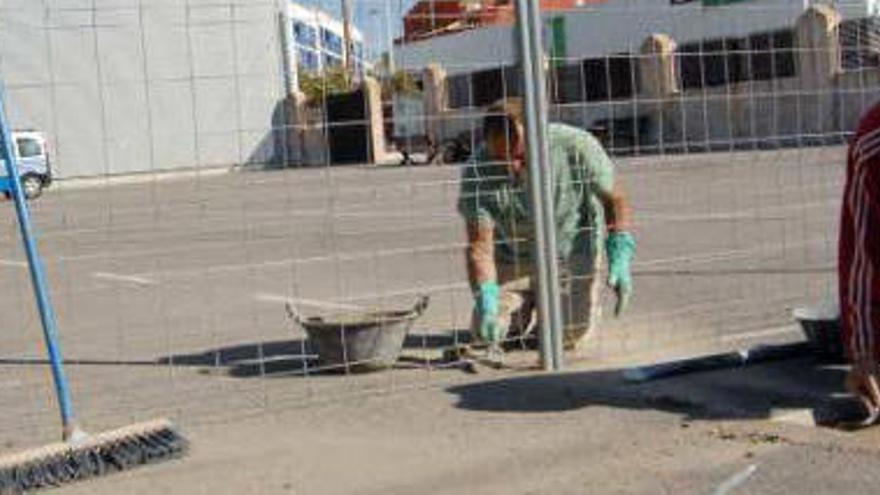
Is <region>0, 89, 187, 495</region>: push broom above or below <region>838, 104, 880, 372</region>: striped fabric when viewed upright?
below

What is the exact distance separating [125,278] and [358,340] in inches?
315

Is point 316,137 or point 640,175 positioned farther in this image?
point 640,175

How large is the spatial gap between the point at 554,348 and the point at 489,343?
0.41 meters

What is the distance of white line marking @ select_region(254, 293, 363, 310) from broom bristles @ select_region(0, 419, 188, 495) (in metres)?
4.95

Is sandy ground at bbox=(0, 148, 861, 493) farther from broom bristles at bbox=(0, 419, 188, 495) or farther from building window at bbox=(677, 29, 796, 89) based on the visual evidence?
building window at bbox=(677, 29, 796, 89)

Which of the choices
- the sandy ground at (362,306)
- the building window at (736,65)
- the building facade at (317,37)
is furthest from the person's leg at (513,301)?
the building window at (736,65)

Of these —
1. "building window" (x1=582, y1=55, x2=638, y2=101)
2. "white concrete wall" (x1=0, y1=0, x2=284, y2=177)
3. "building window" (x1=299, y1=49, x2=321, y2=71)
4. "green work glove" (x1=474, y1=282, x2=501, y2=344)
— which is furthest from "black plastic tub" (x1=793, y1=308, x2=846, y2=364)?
"building window" (x1=299, y1=49, x2=321, y2=71)

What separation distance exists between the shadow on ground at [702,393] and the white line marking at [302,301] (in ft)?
13.2

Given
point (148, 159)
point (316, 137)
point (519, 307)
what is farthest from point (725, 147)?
point (148, 159)

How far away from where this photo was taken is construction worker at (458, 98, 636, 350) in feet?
27.5

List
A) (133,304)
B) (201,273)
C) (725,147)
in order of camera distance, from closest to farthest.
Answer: (725,147)
(133,304)
(201,273)

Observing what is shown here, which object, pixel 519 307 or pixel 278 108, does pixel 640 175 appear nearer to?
pixel 519 307

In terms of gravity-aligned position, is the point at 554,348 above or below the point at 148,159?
below

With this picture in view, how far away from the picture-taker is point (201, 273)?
50.5 ft
